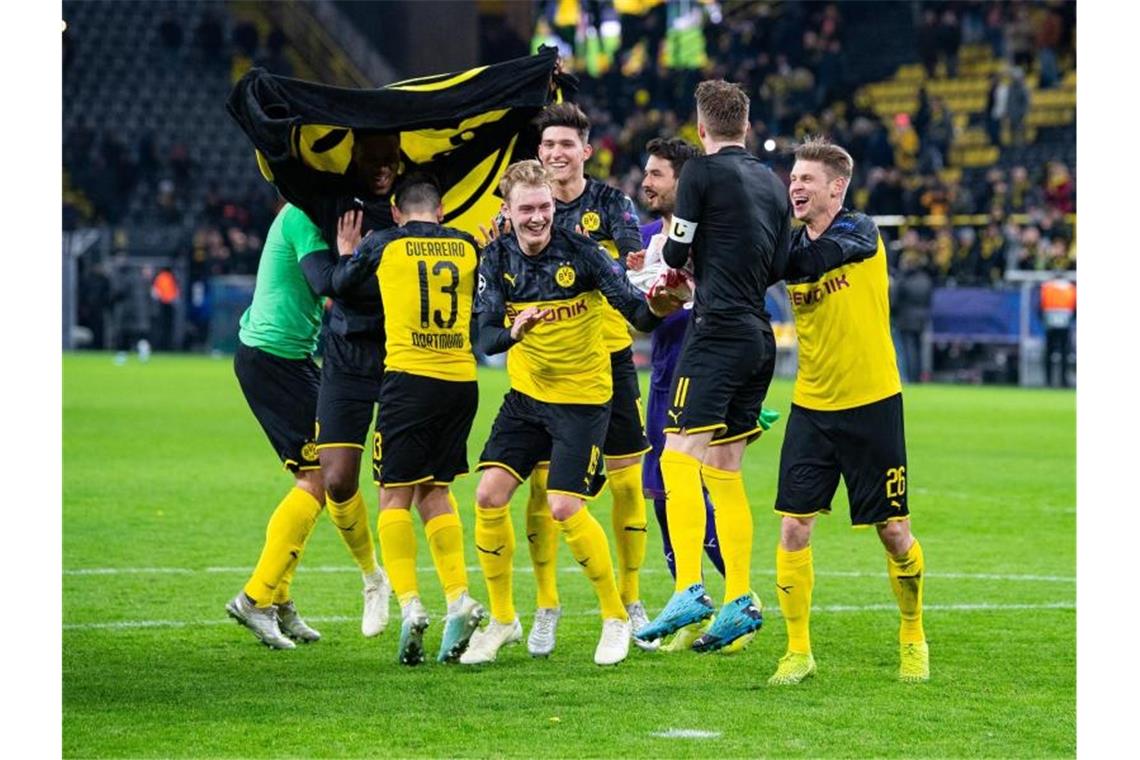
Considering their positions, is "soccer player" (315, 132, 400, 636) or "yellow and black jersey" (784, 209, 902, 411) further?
"soccer player" (315, 132, 400, 636)

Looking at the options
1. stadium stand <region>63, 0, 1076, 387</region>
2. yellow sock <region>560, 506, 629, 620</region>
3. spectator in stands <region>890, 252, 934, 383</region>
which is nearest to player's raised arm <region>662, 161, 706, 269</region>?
yellow sock <region>560, 506, 629, 620</region>

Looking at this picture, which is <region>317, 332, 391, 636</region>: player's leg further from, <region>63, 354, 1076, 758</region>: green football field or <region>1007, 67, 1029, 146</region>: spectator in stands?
<region>1007, 67, 1029, 146</region>: spectator in stands

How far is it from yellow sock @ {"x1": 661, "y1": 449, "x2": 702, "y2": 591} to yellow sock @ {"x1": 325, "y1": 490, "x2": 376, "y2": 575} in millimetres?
1321

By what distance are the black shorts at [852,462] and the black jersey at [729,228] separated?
579mm

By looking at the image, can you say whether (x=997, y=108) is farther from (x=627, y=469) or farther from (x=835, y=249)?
(x=835, y=249)

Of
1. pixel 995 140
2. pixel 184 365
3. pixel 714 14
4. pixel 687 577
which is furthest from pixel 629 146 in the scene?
pixel 687 577

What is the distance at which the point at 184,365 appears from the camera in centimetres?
3023

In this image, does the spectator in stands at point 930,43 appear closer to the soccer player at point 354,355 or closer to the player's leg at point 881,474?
the soccer player at point 354,355

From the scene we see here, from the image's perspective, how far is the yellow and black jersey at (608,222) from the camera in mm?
7727

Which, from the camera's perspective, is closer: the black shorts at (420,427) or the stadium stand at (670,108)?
the black shorts at (420,427)

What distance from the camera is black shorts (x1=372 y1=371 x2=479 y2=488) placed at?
23.3 ft

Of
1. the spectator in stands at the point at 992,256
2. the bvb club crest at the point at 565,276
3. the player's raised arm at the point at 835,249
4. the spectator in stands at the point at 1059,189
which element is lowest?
the bvb club crest at the point at 565,276

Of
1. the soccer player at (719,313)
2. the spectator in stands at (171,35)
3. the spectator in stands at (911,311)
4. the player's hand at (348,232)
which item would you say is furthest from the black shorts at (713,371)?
the spectator in stands at (171,35)
